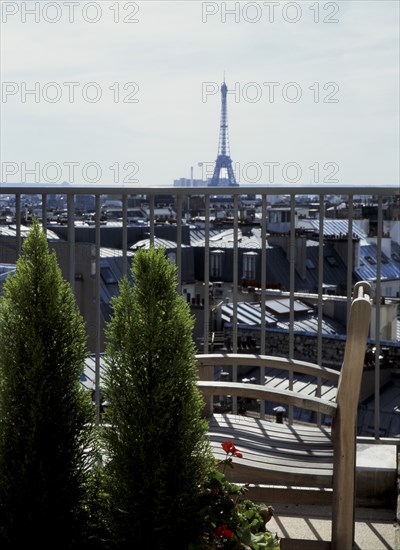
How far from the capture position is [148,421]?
187 cm

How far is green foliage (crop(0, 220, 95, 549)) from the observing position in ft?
6.21

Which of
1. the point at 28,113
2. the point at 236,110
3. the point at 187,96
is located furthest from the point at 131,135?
the point at 236,110

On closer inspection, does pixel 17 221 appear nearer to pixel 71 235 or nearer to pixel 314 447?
pixel 71 235

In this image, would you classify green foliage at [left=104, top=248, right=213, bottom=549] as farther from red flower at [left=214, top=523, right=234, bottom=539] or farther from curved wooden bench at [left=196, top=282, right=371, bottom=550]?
curved wooden bench at [left=196, top=282, right=371, bottom=550]

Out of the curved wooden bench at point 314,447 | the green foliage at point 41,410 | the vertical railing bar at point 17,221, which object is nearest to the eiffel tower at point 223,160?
the vertical railing bar at point 17,221

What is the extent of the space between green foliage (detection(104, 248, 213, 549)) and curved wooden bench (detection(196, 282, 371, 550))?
0.59 meters

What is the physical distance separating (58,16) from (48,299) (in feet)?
19.1

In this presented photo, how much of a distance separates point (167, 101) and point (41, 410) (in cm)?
2387

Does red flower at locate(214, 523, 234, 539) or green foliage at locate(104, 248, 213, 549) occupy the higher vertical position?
green foliage at locate(104, 248, 213, 549)

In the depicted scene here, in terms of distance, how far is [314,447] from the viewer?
2725 millimetres

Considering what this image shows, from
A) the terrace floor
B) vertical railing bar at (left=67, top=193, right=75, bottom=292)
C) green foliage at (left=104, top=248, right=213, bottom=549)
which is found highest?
vertical railing bar at (left=67, top=193, right=75, bottom=292)

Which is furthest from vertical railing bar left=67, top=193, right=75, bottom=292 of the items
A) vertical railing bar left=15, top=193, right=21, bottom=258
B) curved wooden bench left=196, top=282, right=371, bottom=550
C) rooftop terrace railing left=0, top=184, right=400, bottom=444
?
curved wooden bench left=196, top=282, right=371, bottom=550

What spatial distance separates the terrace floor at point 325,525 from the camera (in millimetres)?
2891

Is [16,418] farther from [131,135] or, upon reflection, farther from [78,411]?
[131,135]
